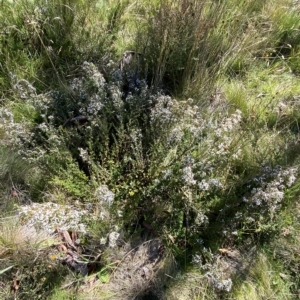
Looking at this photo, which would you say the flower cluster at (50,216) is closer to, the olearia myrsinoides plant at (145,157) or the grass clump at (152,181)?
the grass clump at (152,181)

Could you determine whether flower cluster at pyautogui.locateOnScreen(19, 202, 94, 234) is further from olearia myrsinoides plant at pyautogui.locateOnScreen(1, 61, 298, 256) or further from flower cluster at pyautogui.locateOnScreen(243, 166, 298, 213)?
flower cluster at pyautogui.locateOnScreen(243, 166, 298, 213)

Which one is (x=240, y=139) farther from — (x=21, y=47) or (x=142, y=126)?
(x=21, y=47)

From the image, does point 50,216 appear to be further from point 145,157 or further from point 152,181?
point 145,157

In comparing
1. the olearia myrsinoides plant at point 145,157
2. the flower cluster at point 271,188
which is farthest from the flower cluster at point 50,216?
the flower cluster at point 271,188

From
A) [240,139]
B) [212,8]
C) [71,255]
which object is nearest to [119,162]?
[71,255]

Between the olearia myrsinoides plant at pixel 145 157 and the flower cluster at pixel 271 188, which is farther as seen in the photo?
the olearia myrsinoides plant at pixel 145 157

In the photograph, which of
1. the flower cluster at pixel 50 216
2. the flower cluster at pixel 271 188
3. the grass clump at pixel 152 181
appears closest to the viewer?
the flower cluster at pixel 50 216

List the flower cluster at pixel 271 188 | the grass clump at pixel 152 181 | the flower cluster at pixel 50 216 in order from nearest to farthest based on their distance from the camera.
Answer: the flower cluster at pixel 50 216 < the flower cluster at pixel 271 188 < the grass clump at pixel 152 181

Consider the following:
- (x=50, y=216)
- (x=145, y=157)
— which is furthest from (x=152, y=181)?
(x=50, y=216)

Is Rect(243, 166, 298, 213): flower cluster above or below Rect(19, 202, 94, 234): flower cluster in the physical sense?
above

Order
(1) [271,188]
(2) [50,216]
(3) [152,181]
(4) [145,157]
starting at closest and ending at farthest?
(2) [50,216]
(1) [271,188]
(3) [152,181]
(4) [145,157]

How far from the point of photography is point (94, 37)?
2.83 meters

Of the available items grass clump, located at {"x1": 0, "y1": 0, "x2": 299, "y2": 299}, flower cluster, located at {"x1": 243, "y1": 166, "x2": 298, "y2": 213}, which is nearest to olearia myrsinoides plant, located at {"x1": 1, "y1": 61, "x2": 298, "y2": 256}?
grass clump, located at {"x1": 0, "y1": 0, "x2": 299, "y2": 299}

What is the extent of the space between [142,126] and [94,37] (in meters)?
1.04
